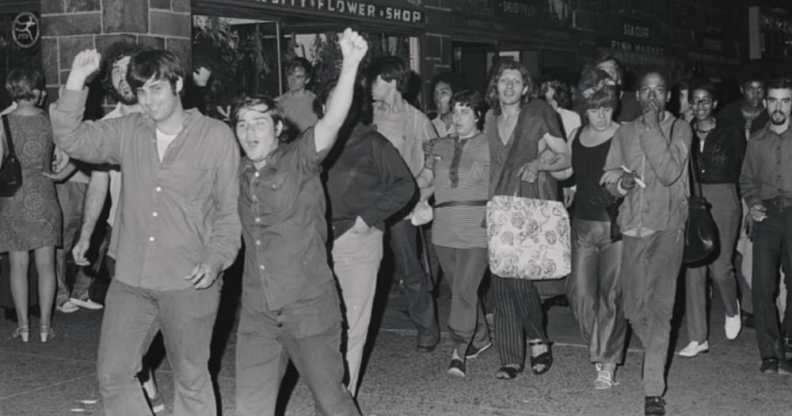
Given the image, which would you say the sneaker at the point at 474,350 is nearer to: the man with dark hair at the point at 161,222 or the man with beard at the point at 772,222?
the man with beard at the point at 772,222

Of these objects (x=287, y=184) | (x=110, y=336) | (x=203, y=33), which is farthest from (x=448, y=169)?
(x=203, y=33)

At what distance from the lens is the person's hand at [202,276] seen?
514 centimetres

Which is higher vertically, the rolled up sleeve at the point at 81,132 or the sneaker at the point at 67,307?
the rolled up sleeve at the point at 81,132

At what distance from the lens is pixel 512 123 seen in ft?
24.4

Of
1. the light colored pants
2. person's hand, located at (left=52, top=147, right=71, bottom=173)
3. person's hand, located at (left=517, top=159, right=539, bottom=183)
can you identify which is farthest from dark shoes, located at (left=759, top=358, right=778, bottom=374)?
person's hand, located at (left=52, top=147, right=71, bottom=173)

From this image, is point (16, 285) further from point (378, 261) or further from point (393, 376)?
point (378, 261)

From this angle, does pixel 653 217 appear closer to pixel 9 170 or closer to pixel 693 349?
pixel 693 349

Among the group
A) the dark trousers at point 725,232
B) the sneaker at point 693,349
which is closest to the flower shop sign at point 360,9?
the dark trousers at point 725,232

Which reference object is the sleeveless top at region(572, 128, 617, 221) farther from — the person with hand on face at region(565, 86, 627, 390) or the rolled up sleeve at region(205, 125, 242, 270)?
the rolled up sleeve at region(205, 125, 242, 270)

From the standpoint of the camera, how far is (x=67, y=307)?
10359mm

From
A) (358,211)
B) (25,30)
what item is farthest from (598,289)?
(25,30)

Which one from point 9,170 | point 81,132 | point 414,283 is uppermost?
point 81,132

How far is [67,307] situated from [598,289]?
202 inches

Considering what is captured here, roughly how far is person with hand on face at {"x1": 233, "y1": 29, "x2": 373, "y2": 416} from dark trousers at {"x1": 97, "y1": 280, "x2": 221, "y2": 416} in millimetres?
183
